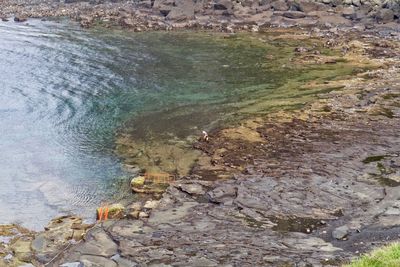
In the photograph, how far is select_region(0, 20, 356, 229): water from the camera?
84.3 feet

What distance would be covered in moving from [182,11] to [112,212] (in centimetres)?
6252

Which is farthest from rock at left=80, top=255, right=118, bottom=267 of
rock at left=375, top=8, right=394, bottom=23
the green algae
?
rock at left=375, top=8, right=394, bottom=23

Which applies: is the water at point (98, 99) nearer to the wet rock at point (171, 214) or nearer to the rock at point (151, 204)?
the rock at point (151, 204)

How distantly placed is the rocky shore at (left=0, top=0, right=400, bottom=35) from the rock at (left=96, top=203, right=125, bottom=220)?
167ft

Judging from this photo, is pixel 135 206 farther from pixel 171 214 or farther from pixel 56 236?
pixel 56 236

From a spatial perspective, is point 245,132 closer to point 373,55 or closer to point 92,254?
point 92,254

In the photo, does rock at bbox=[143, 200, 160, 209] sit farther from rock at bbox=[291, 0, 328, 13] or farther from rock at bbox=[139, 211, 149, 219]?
rock at bbox=[291, 0, 328, 13]

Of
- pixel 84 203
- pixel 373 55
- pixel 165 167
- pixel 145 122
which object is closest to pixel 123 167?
pixel 165 167

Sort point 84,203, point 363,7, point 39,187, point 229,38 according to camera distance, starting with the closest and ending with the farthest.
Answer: point 84,203 → point 39,187 → point 229,38 → point 363,7

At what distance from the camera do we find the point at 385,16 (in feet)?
229

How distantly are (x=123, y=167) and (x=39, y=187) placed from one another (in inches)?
178

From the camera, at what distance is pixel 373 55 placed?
50969 mm

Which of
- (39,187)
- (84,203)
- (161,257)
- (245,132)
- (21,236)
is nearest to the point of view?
(161,257)

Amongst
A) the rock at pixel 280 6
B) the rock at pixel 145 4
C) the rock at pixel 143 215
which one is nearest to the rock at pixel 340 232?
the rock at pixel 143 215
